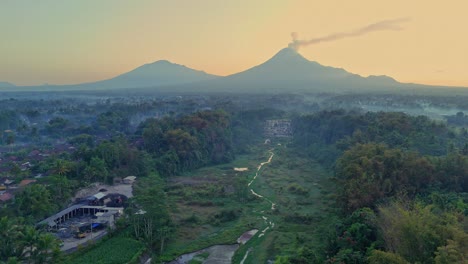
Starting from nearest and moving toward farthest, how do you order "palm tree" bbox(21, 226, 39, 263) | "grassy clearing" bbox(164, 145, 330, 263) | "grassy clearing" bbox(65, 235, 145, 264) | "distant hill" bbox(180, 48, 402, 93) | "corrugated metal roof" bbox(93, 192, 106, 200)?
"palm tree" bbox(21, 226, 39, 263), "grassy clearing" bbox(65, 235, 145, 264), "grassy clearing" bbox(164, 145, 330, 263), "corrugated metal roof" bbox(93, 192, 106, 200), "distant hill" bbox(180, 48, 402, 93)

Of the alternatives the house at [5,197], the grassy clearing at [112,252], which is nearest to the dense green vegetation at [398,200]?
the grassy clearing at [112,252]

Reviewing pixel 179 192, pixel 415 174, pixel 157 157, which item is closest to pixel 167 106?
pixel 157 157

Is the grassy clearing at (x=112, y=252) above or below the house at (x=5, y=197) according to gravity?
below

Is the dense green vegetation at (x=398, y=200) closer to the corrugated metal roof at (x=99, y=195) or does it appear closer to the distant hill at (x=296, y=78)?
the corrugated metal roof at (x=99, y=195)

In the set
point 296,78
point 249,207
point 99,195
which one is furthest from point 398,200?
point 296,78

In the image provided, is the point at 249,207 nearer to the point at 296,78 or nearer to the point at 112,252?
the point at 112,252

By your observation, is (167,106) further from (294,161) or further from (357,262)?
(357,262)

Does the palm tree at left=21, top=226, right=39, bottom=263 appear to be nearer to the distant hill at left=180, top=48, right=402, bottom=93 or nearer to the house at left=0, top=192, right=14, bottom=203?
the house at left=0, top=192, right=14, bottom=203

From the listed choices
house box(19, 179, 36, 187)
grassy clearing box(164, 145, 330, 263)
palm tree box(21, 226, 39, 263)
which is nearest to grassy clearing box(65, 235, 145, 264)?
grassy clearing box(164, 145, 330, 263)
